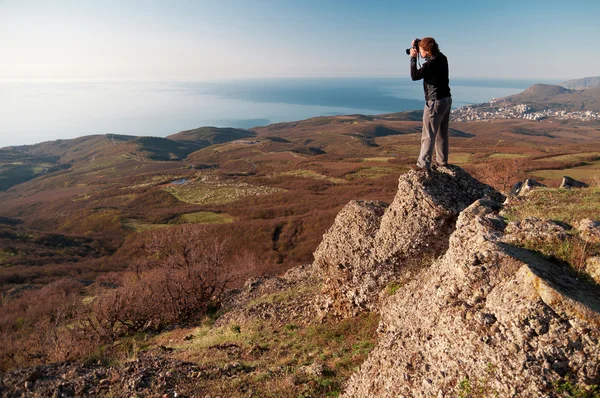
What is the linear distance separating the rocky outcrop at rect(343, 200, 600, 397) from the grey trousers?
3.95m

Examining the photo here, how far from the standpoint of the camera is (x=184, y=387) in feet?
32.1

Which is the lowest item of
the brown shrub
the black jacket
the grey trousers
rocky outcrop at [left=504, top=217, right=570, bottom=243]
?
the brown shrub

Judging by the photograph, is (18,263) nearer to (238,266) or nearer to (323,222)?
(238,266)

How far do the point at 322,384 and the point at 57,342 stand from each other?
16847 mm

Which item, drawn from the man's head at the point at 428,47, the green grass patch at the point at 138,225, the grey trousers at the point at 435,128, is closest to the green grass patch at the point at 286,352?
the grey trousers at the point at 435,128

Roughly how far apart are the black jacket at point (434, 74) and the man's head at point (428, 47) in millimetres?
134

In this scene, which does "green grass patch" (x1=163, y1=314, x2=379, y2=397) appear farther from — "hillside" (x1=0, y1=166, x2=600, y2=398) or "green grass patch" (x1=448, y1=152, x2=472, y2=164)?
"green grass patch" (x1=448, y1=152, x2=472, y2=164)

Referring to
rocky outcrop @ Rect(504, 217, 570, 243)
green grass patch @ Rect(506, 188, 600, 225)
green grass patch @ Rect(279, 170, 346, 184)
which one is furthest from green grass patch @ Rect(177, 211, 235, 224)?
rocky outcrop @ Rect(504, 217, 570, 243)

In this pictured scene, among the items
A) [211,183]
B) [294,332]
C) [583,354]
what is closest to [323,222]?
[294,332]

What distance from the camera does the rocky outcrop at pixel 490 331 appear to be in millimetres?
4953

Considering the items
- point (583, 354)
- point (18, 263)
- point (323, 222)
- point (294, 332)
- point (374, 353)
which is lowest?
point (18, 263)

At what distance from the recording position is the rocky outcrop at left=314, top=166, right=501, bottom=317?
12.0 metres

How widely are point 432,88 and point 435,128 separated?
1327 mm

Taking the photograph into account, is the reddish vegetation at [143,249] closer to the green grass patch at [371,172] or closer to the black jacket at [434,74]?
the green grass patch at [371,172]
